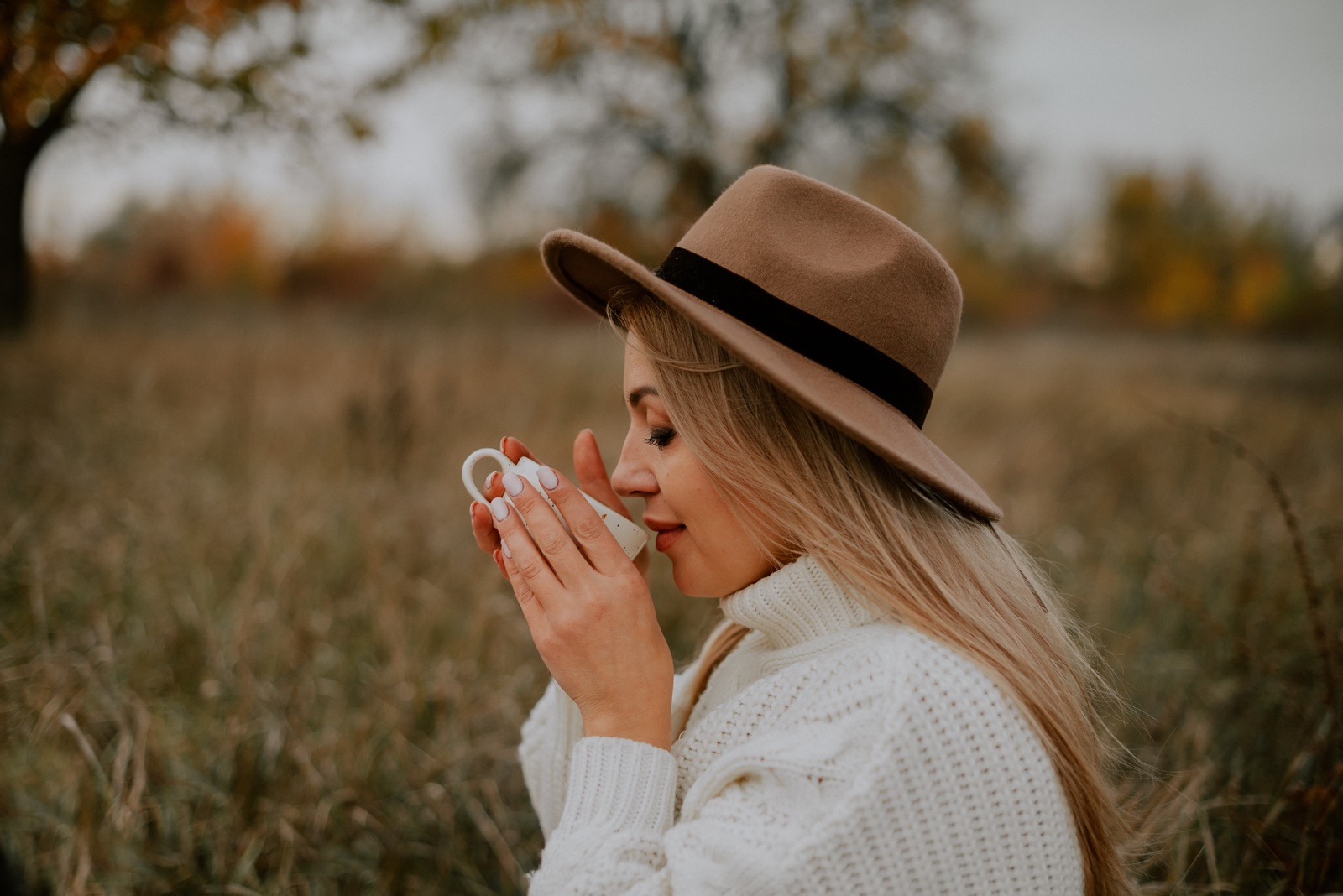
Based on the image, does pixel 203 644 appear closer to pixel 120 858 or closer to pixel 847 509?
pixel 120 858

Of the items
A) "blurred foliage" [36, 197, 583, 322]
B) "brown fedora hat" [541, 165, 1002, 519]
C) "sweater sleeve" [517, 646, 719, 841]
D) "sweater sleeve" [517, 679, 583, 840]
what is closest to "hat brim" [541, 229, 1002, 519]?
"brown fedora hat" [541, 165, 1002, 519]

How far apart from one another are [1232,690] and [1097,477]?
276 cm

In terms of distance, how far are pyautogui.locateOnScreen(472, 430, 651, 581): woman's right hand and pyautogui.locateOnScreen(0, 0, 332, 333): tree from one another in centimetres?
259

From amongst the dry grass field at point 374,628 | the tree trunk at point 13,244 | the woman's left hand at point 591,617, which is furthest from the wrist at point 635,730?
the tree trunk at point 13,244

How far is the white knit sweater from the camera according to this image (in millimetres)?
957

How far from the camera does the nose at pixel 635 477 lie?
1.30m

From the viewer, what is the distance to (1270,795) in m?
2.22

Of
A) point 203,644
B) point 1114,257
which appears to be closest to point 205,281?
point 203,644

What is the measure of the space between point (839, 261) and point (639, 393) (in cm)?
39

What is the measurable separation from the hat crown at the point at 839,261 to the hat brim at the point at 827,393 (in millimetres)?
80

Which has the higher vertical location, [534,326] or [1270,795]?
[1270,795]

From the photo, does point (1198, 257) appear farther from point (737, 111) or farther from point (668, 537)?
point (668, 537)

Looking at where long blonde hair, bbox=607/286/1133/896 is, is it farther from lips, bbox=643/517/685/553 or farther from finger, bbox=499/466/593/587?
finger, bbox=499/466/593/587

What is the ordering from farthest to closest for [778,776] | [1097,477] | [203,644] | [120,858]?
[1097,477] < [203,644] < [120,858] < [778,776]
